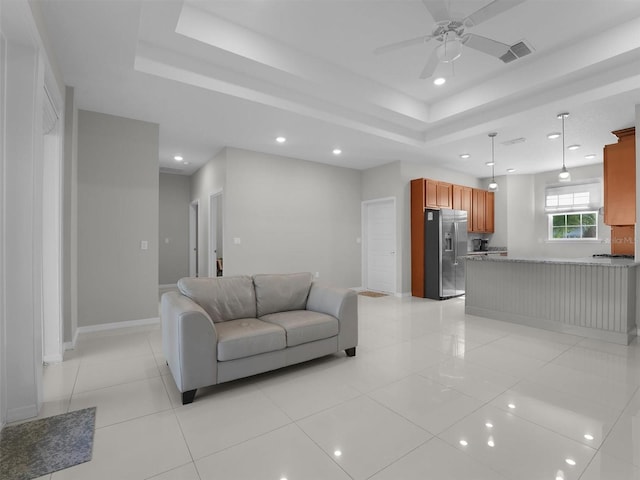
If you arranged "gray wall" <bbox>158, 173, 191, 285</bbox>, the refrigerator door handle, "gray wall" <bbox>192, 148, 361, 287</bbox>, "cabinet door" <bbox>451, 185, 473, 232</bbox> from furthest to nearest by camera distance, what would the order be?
1. "gray wall" <bbox>158, 173, 191, 285</bbox>
2. "cabinet door" <bbox>451, 185, 473, 232</bbox>
3. the refrigerator door handle
4. "gray wall" <bbox>192, 148, 361, 287</bbox>

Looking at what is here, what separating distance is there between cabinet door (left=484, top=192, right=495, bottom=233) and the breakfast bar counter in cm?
343

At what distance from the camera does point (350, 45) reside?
3.31 meters

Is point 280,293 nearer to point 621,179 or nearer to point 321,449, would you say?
point 321,449

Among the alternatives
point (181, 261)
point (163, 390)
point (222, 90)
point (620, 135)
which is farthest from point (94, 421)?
point (620, 135)

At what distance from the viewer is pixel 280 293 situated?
3.31m

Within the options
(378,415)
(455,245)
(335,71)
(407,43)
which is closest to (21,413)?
(378,415)

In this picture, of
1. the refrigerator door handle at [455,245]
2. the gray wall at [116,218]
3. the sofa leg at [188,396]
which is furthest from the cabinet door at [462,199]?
the sofa leg at [188,396]

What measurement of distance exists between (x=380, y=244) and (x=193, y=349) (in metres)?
5.19

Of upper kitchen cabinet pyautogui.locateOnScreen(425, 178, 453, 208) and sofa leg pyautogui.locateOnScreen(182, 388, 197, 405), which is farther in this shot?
upper kitchen cabinet pyautogui.locateOnScreen(425, 178, 453, 208)

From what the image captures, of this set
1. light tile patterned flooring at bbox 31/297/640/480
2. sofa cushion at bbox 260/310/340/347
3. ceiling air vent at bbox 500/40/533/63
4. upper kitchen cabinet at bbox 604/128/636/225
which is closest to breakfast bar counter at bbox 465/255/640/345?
light tile patterned flooring at bbox 31/297/640/480

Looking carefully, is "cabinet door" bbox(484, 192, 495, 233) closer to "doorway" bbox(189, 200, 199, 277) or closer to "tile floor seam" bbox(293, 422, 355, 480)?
"doorway" bbox(189, 200, 199, 277)

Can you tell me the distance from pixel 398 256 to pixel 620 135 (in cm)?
382

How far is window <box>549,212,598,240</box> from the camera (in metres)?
6.92

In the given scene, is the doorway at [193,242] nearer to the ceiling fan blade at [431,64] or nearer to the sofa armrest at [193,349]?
the sofa armrest at [193,349]
